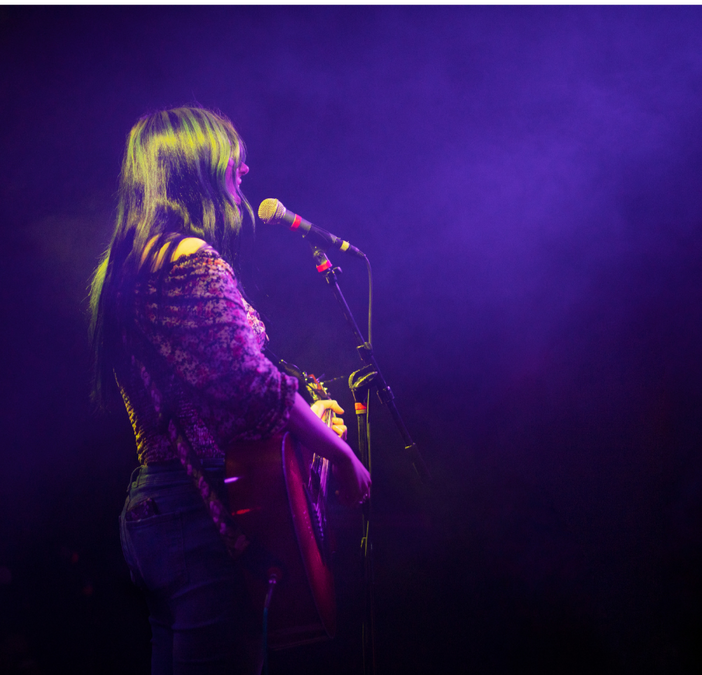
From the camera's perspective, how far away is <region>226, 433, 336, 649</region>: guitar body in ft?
2.60

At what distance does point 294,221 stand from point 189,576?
1.13 m

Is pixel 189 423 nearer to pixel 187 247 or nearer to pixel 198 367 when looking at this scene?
pixel 198 367

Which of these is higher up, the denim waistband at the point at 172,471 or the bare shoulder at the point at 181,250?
the bare shoulder at the point at 181,250

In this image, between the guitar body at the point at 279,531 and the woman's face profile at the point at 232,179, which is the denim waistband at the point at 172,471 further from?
the woman's face profile at the point at 232,179

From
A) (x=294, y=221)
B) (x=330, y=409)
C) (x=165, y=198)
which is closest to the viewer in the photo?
(x=165, y=198)

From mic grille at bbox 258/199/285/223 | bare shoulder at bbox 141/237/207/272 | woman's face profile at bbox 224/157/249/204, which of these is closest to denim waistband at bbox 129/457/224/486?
bare shoulder at bbox 141/237/207/272

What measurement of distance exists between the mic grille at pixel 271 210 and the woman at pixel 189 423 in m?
0.52

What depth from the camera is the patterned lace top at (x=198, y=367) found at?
79cm

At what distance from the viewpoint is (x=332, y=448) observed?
92 centimetres

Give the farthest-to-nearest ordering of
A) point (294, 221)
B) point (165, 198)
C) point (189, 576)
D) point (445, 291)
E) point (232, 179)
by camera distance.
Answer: point (445, 291)
point (294, 221)
point (232, 179)
point (165, 198)
point (189, 576)

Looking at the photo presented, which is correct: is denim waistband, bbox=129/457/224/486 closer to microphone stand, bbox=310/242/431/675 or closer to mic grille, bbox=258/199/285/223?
microphone stand, bbox=310/242/431/675

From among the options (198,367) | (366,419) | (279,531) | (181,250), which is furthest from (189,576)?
(366,419)

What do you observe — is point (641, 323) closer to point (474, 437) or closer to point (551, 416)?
point (551, 416)

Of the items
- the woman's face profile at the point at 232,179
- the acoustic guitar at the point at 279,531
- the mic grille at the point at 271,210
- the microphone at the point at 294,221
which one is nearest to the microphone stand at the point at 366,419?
the microphone at the point at 294,221
